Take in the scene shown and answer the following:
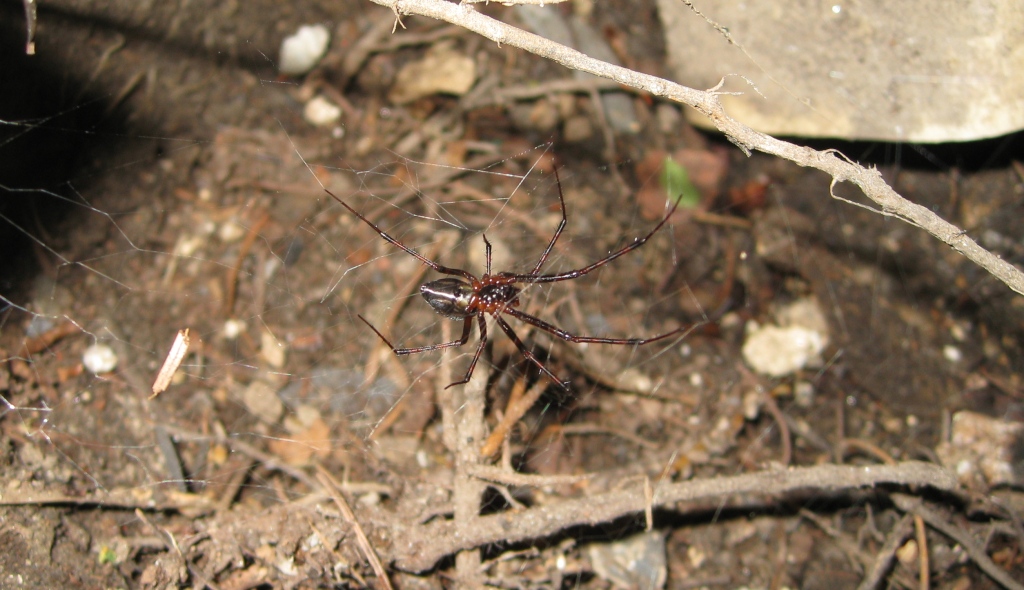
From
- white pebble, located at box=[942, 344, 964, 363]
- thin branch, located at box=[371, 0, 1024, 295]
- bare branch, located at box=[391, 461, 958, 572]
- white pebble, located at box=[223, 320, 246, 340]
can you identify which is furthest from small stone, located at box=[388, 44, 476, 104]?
white pebble, located at box=[942, 344, 964, 363]

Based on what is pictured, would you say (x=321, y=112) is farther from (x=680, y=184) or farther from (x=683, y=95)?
(x=683, y=95)

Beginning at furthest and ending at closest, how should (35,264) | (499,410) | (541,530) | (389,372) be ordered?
(389,372) < (35,264) < (499,410) < (541,530)

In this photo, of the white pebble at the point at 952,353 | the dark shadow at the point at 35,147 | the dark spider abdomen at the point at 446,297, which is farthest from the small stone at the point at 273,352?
the white pebble at the point at 952,353

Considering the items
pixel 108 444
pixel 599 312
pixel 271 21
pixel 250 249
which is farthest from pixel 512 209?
pixel 108 444

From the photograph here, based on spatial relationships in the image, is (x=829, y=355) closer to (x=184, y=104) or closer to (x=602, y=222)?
(x=602, y=222)

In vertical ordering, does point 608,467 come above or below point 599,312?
below

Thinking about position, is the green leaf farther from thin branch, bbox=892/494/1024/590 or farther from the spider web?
thin branch, bbox=892/494/1024/590
